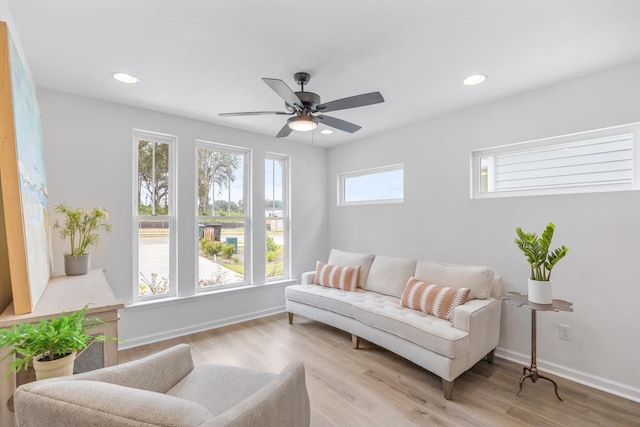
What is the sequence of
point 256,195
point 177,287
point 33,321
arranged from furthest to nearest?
point 256,195 < point 177,287 < point 33,321

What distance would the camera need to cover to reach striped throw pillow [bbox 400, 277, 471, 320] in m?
2.69

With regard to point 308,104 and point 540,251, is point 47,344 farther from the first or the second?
point 540,251

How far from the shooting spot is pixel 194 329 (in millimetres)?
3646

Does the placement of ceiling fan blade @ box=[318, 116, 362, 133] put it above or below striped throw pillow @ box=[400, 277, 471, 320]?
above

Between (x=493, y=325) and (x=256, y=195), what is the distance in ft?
10.7

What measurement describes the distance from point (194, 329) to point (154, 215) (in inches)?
58.8

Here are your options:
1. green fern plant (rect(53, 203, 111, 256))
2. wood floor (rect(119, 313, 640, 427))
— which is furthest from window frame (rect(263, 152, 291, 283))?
green fern plant (rect(53, 203, 111, 256))

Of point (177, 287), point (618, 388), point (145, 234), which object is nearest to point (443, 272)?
point (618, 388)

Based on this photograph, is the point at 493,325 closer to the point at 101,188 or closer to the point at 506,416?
the point at 506,416

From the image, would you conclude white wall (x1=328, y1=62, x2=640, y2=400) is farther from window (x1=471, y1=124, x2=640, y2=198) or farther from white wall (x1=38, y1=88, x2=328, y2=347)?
white wall (x1=38, y1=88, x2=328, y2=347)

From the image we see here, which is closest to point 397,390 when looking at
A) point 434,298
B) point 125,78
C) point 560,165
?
point 434,298

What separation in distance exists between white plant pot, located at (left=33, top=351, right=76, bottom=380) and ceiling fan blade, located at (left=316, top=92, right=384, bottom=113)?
210cm

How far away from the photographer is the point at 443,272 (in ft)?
9.98

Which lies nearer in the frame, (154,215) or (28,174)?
(28,174)
